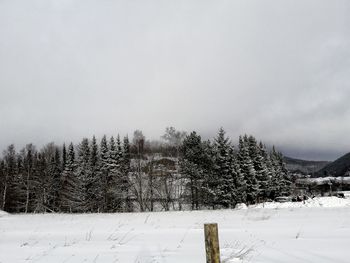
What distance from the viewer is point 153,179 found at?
43344mm

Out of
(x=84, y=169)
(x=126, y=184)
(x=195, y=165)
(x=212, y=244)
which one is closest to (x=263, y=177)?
(x=195, y=165)

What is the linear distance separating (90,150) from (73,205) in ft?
54.0

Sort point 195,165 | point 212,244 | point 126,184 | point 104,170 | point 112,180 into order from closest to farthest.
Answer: point 212,244 → point 126,184 → point 112,180 → point 195,165 → point 104,170

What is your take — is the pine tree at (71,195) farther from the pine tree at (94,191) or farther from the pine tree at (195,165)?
→ the pine tree at (195,165)

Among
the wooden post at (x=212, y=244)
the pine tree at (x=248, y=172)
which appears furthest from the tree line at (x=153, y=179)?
the wooden post at (x=212, y=244)

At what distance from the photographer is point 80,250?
8.00 metres

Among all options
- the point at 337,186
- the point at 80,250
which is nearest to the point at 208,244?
the point at 80,250

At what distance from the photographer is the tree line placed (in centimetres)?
4394

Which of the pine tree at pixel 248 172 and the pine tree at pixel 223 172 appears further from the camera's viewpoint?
the pine tree at pixel 248 172

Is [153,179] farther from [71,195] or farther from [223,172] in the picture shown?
[71,195]

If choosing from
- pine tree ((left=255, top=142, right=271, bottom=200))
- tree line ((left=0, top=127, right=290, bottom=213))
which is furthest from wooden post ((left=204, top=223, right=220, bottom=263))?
pine tree ((left=255, top=142, right=271, bottom=200))

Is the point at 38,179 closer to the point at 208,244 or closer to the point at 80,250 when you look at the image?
the point at 80,250

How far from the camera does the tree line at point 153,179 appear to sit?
43.9m

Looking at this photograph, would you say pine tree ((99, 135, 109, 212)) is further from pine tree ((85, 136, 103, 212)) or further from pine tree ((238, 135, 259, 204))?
pine tree ((238, 135, 259, 204))
